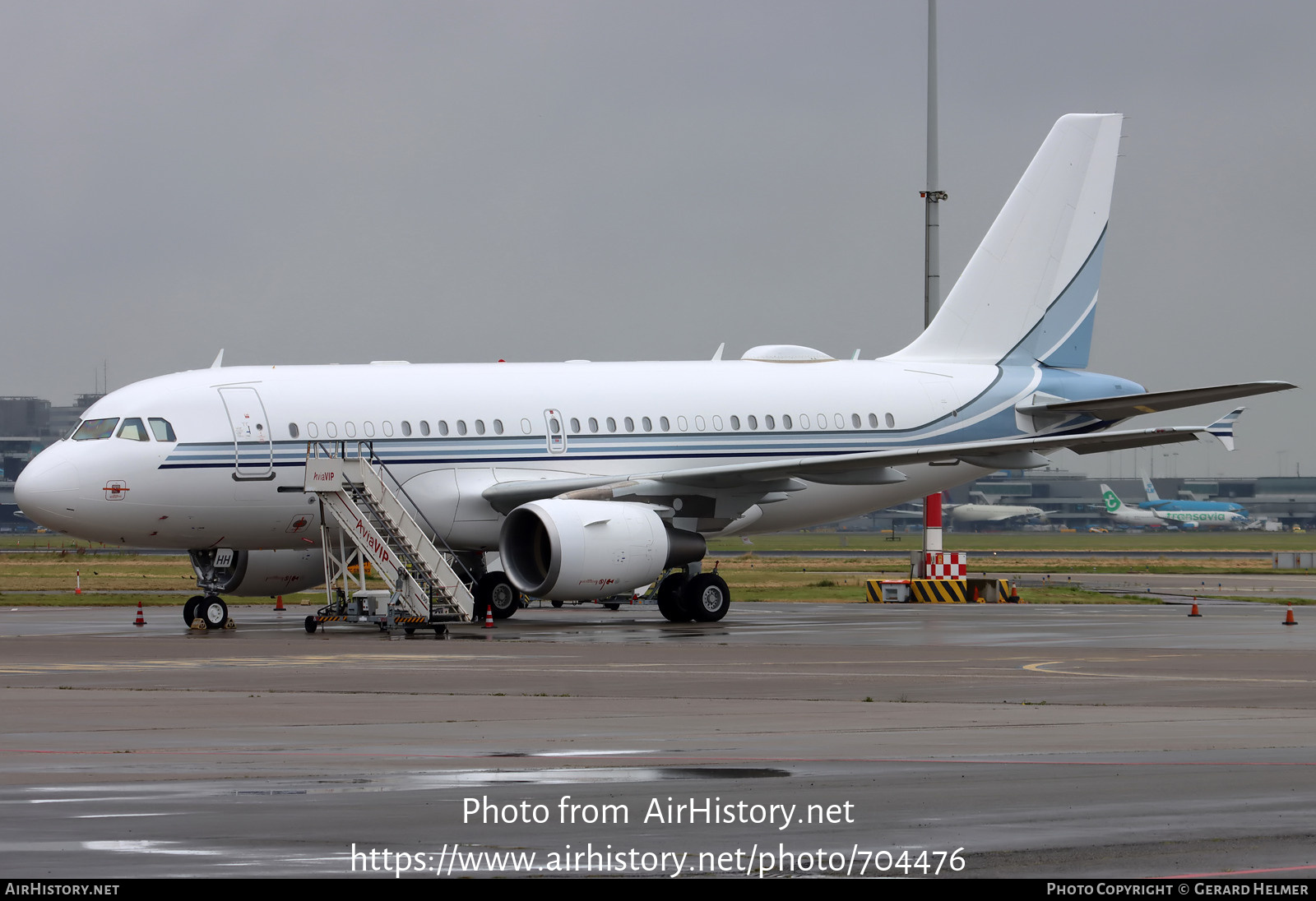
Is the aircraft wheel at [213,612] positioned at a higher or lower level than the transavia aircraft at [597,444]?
lower

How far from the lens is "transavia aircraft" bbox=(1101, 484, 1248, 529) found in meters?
164

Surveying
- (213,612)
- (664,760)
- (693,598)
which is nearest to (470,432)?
(693,598)

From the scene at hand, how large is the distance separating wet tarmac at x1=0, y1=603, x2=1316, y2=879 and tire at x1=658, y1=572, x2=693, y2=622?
7.21 m

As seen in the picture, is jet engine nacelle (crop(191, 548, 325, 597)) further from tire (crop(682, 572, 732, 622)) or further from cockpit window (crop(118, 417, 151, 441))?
tire (crop(682, 572, 732, 622))

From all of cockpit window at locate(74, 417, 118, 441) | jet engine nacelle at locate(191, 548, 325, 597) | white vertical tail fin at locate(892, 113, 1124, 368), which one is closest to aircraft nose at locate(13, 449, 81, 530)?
cockpit window at locate(74, 417, 118, 441)

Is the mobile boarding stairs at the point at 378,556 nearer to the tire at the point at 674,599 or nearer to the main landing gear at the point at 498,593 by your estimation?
the main landing gear at the point at 498,593

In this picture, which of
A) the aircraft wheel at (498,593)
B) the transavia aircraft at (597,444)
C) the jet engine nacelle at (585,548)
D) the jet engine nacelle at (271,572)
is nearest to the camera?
the jet engine nacelle at (585,548)

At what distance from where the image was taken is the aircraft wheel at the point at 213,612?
29.6m

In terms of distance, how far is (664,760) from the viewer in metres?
11.5

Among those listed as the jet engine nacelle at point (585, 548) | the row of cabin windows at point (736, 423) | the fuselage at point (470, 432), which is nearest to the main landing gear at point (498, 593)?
the fuselage at point (470, 432)

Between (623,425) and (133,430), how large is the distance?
8.76 m

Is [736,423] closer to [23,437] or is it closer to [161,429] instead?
[161,429]

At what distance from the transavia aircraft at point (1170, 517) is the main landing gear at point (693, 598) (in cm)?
13686

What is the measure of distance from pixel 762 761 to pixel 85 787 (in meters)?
4.25
